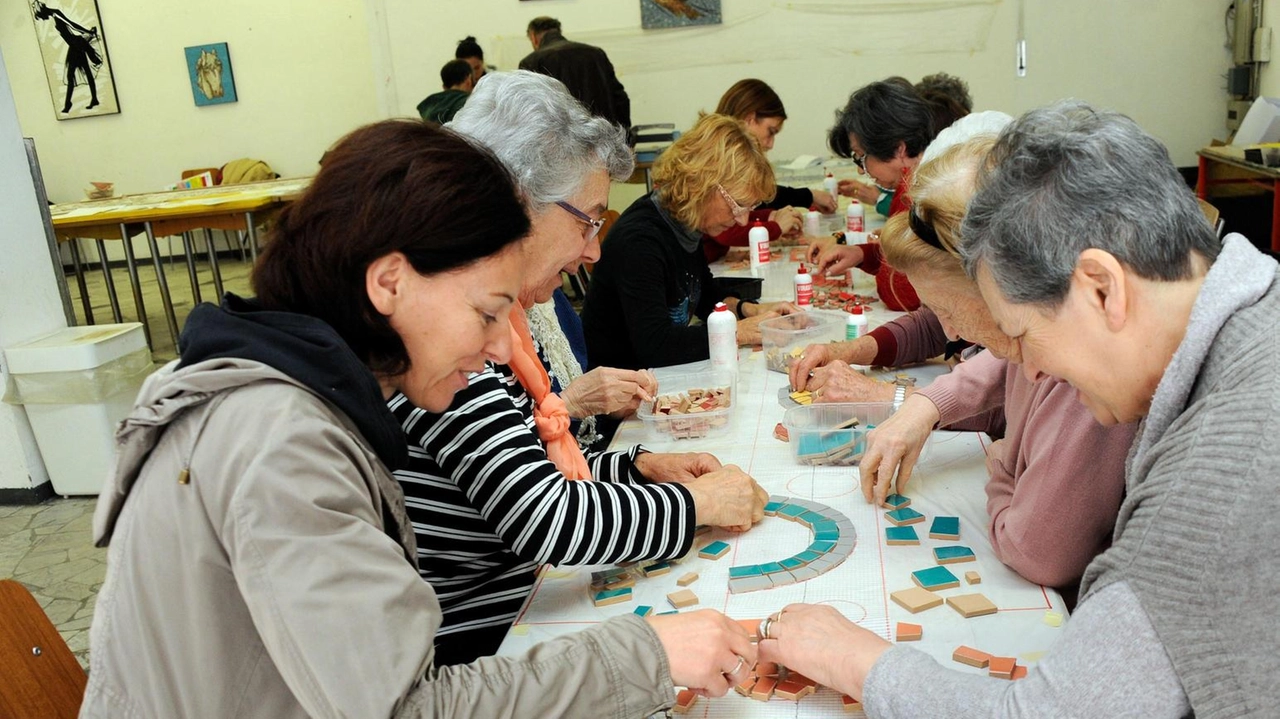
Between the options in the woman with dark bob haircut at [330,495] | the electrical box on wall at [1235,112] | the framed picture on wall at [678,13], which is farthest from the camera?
the framed picture on wall at [678,13]

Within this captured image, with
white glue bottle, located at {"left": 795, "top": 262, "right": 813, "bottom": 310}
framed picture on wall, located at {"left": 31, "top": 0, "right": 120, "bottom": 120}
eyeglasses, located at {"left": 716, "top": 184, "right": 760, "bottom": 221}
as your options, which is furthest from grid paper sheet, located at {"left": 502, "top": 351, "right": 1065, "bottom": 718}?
framed picture on wall, located at {"left": 31, "top": 0, "right": 120, "bottom": 120}

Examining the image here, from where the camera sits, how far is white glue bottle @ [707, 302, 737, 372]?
9.91 feet

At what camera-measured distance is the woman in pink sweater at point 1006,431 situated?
1.60m

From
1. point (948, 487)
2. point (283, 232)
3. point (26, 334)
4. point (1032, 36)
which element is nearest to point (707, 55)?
point (1032, 36)

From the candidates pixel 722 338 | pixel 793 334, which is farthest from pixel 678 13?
pixel 722 338

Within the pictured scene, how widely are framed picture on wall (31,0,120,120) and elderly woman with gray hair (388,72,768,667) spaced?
11.6 m

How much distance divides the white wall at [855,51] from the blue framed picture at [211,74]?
292 centimetres

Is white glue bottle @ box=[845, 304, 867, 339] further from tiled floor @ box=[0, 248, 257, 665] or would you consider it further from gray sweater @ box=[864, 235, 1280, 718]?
tiled floor @ box=[0, 248, 257, 665]

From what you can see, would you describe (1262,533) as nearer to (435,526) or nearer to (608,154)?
(435,526)

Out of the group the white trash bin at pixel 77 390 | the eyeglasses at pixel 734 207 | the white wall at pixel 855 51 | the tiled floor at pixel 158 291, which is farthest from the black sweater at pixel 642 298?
the white wall at pixel 855 51

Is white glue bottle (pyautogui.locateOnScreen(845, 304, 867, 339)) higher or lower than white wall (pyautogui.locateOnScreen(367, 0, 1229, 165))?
lower

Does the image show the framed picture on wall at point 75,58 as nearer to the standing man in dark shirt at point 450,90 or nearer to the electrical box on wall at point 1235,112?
the standing man in dark shirt at point 450,90

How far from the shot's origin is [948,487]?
2.13 metres

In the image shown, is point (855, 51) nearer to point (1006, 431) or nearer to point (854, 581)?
point (1006, 431)
